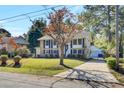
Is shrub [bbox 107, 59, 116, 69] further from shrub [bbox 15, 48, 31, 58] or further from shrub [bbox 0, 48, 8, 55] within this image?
shrub [bbox 0, 48, 8, 55]

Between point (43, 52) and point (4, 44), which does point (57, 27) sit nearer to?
point (4, 44)

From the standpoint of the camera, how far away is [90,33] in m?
23.9

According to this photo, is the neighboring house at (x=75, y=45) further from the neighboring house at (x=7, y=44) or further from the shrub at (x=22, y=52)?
the neighboring house at (x=7, y=44)

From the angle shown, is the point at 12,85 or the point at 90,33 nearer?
the point at 12,85

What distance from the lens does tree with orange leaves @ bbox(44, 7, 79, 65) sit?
1591 centimetres

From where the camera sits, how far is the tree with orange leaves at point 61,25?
15906 mm

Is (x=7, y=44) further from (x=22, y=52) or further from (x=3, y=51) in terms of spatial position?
(x=22, y=52)

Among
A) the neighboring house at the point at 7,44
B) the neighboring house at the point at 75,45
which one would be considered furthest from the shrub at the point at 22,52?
the neighboring house at the point at 75,45

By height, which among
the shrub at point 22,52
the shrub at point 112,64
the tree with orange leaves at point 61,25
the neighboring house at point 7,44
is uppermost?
the tree with orange leaves at point 61,25

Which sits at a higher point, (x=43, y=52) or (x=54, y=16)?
(x=54, y=16)

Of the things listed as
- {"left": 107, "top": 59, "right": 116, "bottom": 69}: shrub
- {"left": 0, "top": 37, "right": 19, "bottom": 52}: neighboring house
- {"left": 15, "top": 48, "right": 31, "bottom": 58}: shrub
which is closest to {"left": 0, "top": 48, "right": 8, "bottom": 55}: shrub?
{"left": 0, "top": 37, "right": 19, "bottom": 52}: neighboring house
